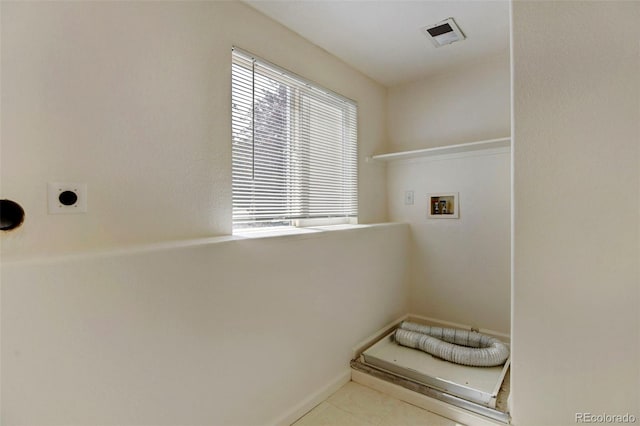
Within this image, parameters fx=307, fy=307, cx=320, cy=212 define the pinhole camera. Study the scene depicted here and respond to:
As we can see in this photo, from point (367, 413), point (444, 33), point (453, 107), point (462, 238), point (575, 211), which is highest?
point (444, 33)

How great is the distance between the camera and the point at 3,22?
3.21 ft

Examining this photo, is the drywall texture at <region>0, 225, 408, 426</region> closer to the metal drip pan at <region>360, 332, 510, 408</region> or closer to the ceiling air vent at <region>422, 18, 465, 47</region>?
the metal drip pan at <region>360, 332, 510, 408</region>

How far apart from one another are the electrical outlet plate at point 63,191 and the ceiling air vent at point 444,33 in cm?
209

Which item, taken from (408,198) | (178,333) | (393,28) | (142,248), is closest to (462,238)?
(408,198)

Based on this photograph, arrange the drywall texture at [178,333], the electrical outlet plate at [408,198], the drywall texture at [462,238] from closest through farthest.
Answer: the drywall texture at [178,333]
the drywall texture at [462,238]
the electrical outlet plate at [408,198]

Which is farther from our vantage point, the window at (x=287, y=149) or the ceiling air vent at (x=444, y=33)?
the ceiling air vent at (x=444, y=33)

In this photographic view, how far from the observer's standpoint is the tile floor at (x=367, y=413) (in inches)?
63.4

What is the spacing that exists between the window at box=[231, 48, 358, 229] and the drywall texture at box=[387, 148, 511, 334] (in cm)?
63

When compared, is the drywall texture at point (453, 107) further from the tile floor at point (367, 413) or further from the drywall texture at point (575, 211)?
the tile floor at point (367, 413)

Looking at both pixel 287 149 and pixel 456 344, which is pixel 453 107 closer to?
pixel 287 149

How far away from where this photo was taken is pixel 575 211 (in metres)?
1.24

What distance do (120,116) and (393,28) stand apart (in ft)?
5.51

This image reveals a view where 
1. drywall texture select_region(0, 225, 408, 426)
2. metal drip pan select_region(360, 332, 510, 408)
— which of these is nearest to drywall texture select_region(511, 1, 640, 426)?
metal drip pan select_region(360, 332, 510, 408)

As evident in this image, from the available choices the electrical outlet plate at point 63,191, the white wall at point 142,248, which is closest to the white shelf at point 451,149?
the white wall at point 142,248
